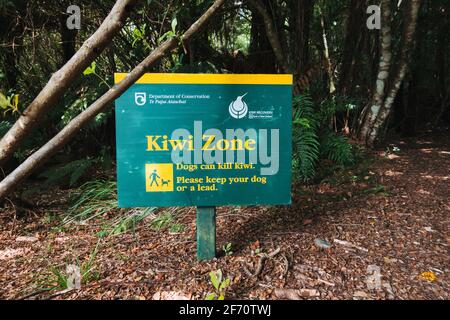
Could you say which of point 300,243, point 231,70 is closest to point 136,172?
point 300,243

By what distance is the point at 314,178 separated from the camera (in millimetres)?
3949

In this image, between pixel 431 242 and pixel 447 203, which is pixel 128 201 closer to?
pixel 431 242

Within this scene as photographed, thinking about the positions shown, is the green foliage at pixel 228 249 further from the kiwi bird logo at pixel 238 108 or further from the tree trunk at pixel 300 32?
the tree trunk at pixel 300 32

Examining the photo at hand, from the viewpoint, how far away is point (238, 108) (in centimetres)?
240

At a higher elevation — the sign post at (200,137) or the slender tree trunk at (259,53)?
the slender tree trunk at (259,53)

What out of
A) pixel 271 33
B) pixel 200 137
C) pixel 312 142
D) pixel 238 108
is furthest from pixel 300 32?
pixel 200 137

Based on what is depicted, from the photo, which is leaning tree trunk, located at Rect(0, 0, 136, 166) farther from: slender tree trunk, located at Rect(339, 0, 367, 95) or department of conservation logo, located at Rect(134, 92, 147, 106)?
slender tree trunk, located at Rect(339, 0, 367, 95)

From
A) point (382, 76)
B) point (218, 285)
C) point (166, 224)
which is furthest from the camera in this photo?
point (382, 76)

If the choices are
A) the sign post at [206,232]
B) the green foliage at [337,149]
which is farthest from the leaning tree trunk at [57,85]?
the green foliage at [337,149]

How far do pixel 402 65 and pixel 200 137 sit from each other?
3434mm

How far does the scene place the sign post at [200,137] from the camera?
7.72ft

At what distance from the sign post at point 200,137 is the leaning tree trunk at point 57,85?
1.06 m

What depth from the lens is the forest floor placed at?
7.25 feet

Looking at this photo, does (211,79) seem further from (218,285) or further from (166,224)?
(166,224)
